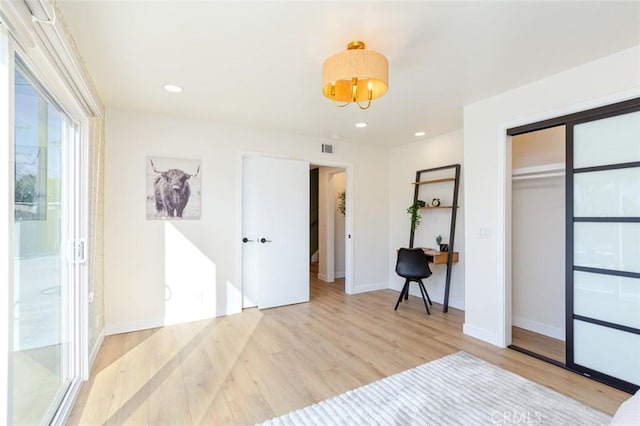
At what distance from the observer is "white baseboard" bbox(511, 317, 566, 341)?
313cm

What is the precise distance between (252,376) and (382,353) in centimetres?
118

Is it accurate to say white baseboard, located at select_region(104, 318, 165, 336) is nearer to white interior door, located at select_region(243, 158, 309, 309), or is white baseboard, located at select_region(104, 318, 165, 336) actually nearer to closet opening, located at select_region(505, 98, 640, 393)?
white interior door, located at select_region(243, 158, 309, 309)

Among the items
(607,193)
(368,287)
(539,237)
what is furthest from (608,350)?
(368,287)

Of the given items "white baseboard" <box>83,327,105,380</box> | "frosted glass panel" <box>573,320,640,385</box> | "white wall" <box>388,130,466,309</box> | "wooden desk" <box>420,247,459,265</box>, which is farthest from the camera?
"white wall" <box>388,130,466,309</box>

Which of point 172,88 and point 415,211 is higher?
point 172,88

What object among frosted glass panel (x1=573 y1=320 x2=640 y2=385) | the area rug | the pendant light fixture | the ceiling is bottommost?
the area rug

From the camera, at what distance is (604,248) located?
233 cm

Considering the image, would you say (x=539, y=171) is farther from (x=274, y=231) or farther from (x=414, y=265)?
(x=274, y=231)

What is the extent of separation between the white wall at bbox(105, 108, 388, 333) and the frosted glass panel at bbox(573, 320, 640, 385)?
3.51m

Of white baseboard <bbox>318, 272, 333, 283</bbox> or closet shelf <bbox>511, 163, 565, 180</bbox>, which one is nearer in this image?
closet shelf <bbox>511, 163, 565, 180</bbox>

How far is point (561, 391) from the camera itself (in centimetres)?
215

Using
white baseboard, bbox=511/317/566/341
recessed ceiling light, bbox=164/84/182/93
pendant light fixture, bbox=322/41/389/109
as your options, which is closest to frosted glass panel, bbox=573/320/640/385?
white baseboard, bbox=511/317/566/341

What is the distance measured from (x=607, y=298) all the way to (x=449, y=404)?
152cm

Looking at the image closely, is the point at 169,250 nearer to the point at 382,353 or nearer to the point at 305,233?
the point at 305,233
